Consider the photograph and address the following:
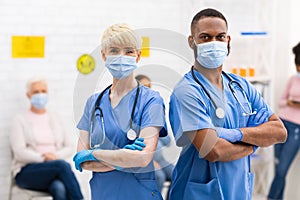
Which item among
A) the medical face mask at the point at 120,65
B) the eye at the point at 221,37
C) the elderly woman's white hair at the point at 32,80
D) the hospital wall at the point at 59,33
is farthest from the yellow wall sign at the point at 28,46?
the eye at the point at 221,37

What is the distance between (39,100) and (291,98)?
212 centimetres

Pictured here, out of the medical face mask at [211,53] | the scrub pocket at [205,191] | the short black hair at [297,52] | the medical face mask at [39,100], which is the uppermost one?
the medical face mask at [211,53]

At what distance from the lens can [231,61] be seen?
5172 mm

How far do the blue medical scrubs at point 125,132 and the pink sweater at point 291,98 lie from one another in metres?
2.84

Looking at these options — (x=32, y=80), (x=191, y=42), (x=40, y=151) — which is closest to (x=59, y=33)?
(x=32, y=80)

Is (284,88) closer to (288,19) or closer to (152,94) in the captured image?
(288,19)

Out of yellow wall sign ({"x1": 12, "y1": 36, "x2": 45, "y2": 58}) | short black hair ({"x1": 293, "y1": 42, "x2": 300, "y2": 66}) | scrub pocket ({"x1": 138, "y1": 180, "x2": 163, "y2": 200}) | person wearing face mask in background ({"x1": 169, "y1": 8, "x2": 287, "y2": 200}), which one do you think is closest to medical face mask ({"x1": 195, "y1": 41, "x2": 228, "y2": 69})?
person wearing face mask in background ({"x1": 169, "y1": 8, "x2": 287, "y2": 200})

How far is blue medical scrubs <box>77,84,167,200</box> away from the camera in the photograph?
87.0 inches

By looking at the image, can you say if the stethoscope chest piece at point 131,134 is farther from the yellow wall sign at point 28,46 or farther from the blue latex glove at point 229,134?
the yellow wall sign at point 28,46

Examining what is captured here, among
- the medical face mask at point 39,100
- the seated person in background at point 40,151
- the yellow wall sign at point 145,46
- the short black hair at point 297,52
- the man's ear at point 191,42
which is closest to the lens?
the yellow wall sign at point 145,46

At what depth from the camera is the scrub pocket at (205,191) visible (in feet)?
7.47

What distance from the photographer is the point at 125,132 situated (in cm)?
221

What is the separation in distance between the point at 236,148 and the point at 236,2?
10.1 ft

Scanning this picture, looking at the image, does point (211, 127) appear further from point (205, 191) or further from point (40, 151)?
point (40, 151)
